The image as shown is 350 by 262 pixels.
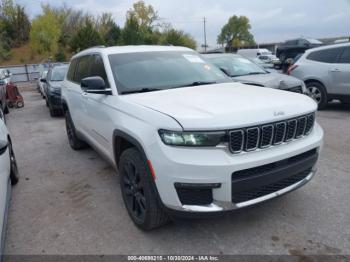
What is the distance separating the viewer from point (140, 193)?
2990mm

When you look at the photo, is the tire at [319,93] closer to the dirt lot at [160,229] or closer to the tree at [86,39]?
the dirt lot at [160,229]

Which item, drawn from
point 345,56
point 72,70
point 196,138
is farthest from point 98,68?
point 345,56

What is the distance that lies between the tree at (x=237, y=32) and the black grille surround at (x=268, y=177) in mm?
90665

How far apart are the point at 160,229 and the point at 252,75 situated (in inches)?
209

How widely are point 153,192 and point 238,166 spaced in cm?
78

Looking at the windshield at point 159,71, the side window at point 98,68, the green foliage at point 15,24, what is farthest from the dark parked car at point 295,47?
the green foliage at point 15,24

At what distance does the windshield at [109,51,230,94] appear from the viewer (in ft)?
11.8

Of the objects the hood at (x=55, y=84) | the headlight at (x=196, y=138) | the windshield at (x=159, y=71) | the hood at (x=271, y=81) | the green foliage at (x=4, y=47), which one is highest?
the green foliage at (x=4, y=47)

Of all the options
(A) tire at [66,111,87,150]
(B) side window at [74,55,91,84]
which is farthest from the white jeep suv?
(A) tire at [66,111,87,150]

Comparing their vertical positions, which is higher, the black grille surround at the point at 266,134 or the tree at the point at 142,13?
the tree at the point at 142,13

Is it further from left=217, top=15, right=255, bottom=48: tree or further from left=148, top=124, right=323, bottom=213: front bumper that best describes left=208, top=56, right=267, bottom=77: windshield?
left=217, top=15, right=255, bottom=48: tree

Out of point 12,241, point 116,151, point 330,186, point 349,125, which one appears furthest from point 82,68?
point 349,125

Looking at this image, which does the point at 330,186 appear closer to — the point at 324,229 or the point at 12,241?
the point at 324,229

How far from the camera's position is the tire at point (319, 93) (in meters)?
8.38
